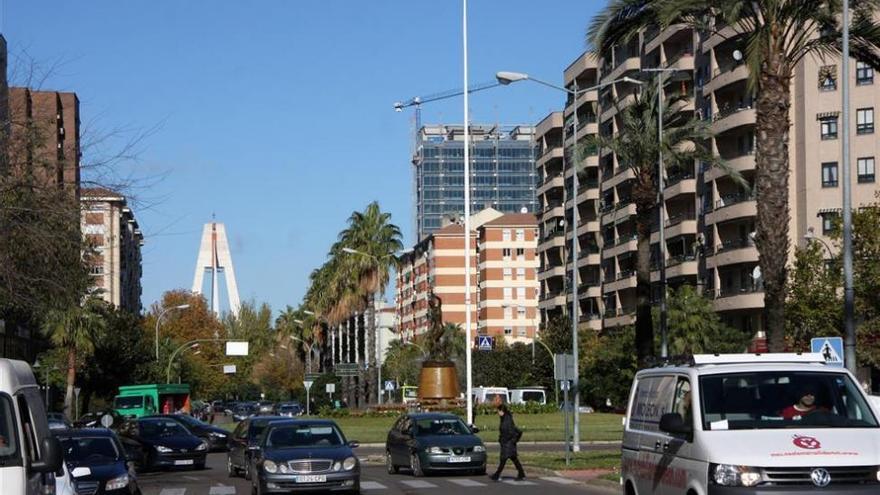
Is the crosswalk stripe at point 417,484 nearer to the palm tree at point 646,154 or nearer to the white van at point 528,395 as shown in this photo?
the palm tree at point 646,154

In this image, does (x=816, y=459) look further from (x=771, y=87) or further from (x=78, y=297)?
(x=78, y=297)

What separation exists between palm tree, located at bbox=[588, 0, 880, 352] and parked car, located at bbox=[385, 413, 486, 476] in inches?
384

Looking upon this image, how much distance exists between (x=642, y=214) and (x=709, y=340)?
39.2m

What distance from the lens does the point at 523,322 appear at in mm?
153125

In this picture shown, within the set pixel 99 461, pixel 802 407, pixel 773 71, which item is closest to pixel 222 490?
pixel 99 461

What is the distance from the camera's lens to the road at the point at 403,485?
27.9 m

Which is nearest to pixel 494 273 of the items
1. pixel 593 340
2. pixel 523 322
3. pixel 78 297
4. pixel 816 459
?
pixel 523 322

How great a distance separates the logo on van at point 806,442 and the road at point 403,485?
559 inches

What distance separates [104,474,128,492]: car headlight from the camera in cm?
2194

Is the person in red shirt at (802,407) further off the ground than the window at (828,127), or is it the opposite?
the window at (828,127)

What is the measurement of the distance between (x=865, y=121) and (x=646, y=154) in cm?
3974

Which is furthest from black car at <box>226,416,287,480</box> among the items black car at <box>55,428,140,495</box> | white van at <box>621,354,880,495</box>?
white van at <box>621,354,880,495</box>

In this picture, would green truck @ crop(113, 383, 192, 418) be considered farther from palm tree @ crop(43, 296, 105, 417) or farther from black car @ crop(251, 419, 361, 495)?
black car @ crop(251, 419, 361, 495)

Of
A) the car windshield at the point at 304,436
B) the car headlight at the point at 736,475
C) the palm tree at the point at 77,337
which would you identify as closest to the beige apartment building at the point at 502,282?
the palm tree at the point at 77,337
